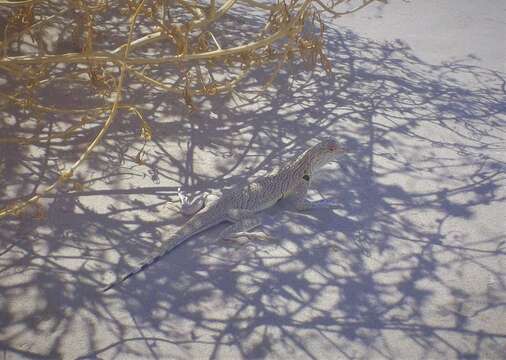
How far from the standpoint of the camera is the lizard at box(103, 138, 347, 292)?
4.21 meters

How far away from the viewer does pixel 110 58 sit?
3.74m

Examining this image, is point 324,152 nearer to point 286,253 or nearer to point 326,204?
point 326,204

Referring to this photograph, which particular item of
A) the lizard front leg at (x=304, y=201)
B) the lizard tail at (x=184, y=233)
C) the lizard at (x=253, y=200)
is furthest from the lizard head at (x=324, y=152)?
the lizard tail at (x=184, y=233)

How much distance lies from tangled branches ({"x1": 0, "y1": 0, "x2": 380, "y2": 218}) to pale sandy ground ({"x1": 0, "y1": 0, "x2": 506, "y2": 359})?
39cm

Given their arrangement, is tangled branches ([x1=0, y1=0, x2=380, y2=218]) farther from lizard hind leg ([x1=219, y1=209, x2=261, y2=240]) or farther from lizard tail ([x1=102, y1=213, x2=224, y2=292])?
lizard hind leg ([x1=219, y1=209, x2=261, y2=240])

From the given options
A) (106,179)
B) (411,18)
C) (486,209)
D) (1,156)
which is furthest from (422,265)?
(411,18)

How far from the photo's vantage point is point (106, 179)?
4723 millimetres

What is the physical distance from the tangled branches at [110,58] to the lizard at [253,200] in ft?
3.08

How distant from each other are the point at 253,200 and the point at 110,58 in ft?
5.48

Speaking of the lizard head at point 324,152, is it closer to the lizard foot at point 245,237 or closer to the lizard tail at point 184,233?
the lizard foot at point 245,237

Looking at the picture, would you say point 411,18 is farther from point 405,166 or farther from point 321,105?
point 405,166

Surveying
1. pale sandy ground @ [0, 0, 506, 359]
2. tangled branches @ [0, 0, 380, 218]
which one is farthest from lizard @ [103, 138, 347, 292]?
tangled branches @ [0, 0, 380, 218]

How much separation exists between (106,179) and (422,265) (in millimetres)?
2835

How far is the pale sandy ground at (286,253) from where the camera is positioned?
3.36 meters
